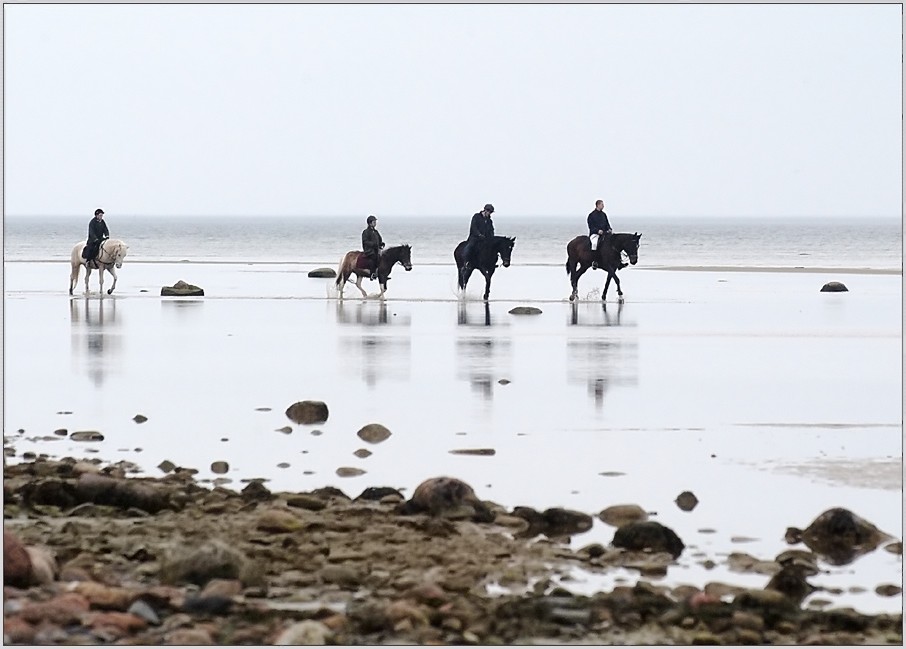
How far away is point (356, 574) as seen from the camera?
7.18 metres

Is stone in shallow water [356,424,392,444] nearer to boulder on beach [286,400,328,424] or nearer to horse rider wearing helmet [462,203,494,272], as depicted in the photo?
boulder on beach [286,400,328,424]

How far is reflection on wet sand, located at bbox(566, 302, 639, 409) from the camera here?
15.3m

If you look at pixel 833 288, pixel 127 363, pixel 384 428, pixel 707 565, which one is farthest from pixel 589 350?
pixel 833 288

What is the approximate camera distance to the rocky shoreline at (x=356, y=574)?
6.26 meters

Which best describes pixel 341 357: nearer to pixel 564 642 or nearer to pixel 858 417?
pixel 858 417

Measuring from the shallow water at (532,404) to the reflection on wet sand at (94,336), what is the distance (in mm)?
52

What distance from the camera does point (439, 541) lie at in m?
8.00

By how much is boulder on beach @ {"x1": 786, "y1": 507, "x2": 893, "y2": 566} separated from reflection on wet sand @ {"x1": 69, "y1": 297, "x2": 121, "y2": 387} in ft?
28.5

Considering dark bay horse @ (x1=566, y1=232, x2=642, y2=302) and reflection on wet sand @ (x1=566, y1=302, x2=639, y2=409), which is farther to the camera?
dark bay horse @ (x1=566, y1=232, x2=642, y2=302)

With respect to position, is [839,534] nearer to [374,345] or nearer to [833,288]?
[374,345]

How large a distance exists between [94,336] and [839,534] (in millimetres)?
14730

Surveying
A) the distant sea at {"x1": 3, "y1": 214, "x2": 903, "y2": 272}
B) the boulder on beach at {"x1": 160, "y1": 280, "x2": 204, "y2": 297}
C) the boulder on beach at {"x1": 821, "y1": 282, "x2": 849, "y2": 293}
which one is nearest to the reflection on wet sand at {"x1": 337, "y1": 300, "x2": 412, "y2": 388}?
the boulder on beach at {"x1": 160, "y1": 280, "x2": 204, "y2": 297}

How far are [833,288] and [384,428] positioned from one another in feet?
91.1

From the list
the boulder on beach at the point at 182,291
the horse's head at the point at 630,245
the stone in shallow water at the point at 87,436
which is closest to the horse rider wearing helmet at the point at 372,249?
the horse's head at the point at 630,245
